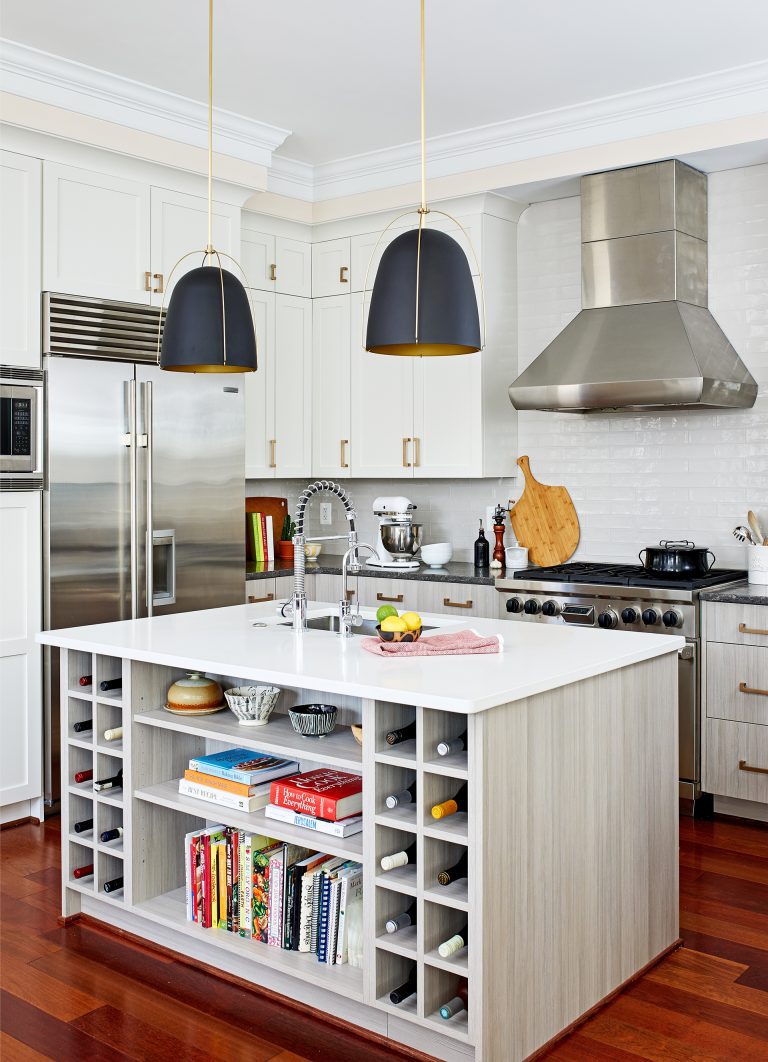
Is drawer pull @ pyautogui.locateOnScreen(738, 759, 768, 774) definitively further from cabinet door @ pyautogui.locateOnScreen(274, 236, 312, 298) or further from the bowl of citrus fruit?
cabinet door @ pyautogui.locateOnScreen(274, 236, 312, 298)

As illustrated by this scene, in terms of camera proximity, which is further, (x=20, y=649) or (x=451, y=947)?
(x=20, y=649)

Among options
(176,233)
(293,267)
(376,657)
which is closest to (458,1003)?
(376,657)

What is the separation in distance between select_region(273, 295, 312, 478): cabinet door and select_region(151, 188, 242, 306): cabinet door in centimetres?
84

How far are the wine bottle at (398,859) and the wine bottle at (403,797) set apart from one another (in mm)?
121

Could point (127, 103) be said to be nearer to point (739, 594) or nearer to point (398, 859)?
point (739, 594)

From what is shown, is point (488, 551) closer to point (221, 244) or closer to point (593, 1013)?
point (221, 244)

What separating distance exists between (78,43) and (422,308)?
232 cm

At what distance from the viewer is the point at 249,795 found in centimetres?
288

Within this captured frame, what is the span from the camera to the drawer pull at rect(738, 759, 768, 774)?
406 cm

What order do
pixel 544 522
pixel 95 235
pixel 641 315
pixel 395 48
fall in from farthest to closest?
pixel 544 522, pixel 641 315, pixel 95 235, pixel 395 48

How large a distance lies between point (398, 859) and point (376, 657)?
557 mm

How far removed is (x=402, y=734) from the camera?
2500 millimetres

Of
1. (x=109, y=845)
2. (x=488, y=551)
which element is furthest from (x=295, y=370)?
(x=109, y=845)

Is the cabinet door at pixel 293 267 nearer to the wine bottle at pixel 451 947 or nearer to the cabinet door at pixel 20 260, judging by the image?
the cabinet door at pixel 20 260
